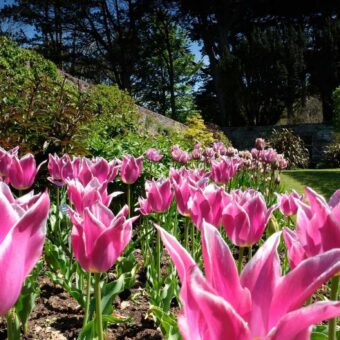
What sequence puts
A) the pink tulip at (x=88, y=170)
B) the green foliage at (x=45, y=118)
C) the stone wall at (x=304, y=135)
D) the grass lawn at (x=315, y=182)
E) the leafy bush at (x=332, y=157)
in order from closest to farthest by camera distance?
the pink tulip at (x=88, y=170) → the green foliage at (x=45, y=118) → the grass lawn at (x=315, y=182) → the leafy bush at (x=332, y=157) → the stone wall at (x=304, y=135)

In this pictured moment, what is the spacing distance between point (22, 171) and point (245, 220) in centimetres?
118

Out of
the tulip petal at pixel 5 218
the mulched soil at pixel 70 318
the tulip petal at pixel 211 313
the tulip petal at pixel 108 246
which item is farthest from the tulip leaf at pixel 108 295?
the tulip petal at pixel 211 313

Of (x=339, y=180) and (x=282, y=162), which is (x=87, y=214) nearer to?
(x=282, y=162)

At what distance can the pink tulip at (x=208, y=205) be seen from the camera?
1509mm

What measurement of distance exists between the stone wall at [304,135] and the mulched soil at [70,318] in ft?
63.4

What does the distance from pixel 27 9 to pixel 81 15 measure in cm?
354

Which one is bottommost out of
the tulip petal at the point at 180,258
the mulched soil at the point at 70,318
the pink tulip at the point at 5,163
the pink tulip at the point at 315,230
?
the mulched soil at the point at 70,318

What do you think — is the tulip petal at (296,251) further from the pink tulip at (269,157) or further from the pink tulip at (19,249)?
the pink tulip at (269,157)

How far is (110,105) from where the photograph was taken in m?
10.7

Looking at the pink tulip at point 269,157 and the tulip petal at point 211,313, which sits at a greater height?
the pink tulip at point 269,157

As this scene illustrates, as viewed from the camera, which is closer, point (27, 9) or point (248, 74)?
point (248, 74)

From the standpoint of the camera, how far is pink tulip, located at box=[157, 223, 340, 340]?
0.44m

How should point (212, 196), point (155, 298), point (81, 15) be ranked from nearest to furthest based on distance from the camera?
point (212, 196) → point (155, 298) → point (81, 15)

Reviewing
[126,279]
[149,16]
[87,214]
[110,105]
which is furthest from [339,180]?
[149,16]
